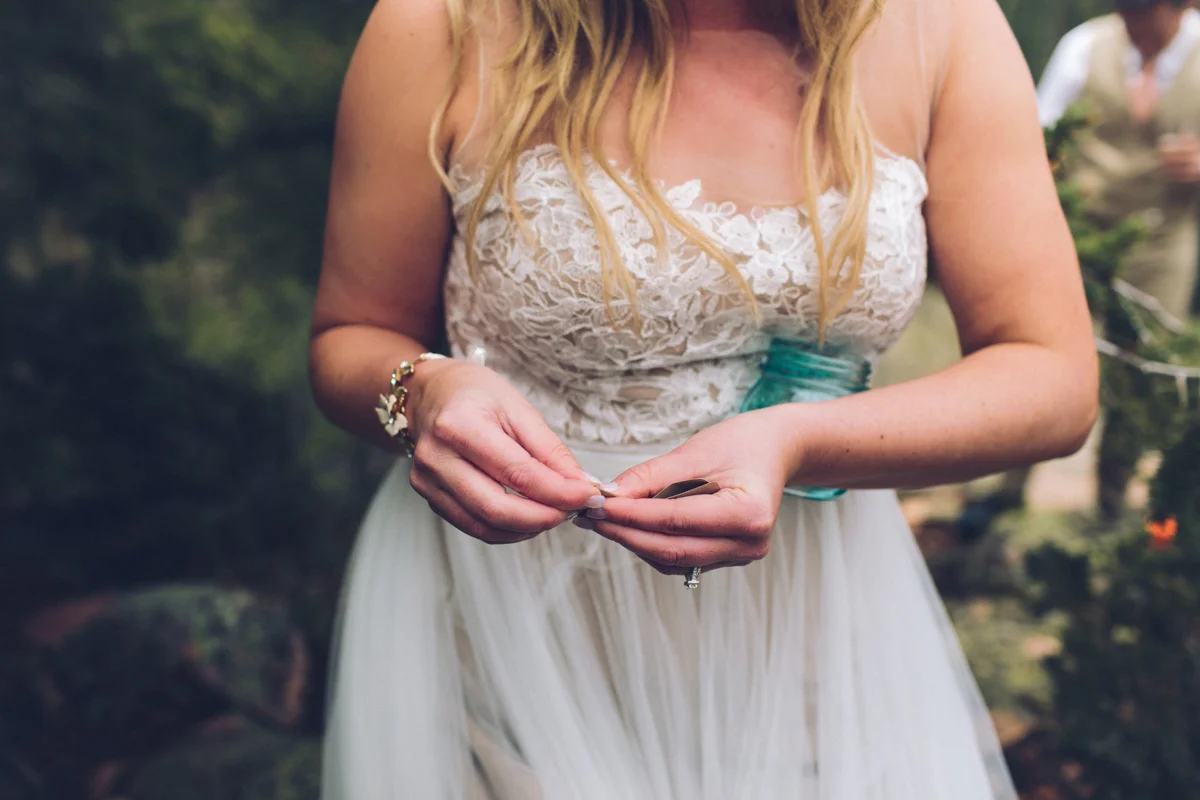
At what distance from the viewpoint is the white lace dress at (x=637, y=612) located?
1057 millimetres

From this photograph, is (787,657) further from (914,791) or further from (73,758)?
(73,758)

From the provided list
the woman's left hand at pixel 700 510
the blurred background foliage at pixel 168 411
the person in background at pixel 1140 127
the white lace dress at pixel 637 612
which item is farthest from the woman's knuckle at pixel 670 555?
the person in background at pixel 1140 127

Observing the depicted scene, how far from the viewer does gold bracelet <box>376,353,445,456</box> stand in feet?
3.49

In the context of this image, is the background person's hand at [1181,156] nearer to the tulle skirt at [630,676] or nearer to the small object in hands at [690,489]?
the tulle skirt at [630,676]

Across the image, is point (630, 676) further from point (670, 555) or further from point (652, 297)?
point (652, 297)

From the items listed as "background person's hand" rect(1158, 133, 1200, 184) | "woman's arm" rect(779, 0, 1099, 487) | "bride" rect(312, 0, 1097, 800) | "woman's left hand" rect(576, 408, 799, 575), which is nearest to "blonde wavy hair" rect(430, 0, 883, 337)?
"bride" rect(312, 0, 1097, 800)

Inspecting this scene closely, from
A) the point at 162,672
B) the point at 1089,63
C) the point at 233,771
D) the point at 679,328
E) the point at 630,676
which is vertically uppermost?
the point at 679,328

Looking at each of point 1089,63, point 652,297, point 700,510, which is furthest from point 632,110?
point 1089,63

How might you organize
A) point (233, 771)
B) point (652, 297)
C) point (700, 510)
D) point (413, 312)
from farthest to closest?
1. point (233, 771)
2. point (413, 312)
3. point (652, 297)
4. point (700, 510)

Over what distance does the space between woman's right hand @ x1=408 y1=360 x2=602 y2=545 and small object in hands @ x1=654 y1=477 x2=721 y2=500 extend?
6 cm

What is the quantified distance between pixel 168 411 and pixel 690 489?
2412 mm

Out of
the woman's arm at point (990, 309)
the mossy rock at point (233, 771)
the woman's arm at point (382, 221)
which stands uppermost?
the woman's arm at point (382, 221)

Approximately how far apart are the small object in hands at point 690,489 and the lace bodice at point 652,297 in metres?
0.25

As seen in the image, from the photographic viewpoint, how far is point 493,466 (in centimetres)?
88
